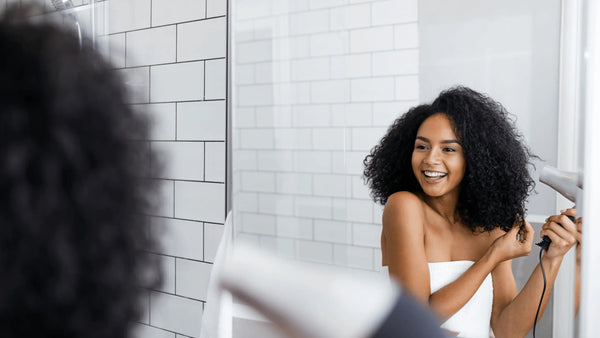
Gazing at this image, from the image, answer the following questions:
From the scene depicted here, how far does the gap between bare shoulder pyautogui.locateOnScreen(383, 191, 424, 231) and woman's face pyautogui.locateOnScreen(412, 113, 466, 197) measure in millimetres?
32

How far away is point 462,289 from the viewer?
0.73 meters

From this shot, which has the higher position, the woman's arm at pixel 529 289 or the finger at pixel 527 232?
the finger at pixel 527 232

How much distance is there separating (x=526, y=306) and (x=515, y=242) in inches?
4.1

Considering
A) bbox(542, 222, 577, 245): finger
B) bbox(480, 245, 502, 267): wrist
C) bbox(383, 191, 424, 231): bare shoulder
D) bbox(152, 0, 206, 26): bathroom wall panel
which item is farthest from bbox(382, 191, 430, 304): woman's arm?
bbox(152, 0, 206, 26): bathroom wall panel

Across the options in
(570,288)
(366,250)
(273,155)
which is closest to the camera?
(570,288)

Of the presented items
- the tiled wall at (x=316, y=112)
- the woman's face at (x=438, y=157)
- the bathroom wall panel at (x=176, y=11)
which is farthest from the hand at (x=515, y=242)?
the bathroom wall panel at (x=176, y=11)

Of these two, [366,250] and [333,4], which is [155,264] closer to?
[366,250]

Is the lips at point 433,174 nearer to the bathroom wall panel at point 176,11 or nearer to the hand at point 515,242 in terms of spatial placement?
the hand at point 515,242

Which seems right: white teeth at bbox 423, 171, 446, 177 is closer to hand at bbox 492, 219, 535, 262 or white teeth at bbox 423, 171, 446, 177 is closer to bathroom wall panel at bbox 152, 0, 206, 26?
hand at bbox 492, 219, 535, 262

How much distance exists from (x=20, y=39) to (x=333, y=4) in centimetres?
78

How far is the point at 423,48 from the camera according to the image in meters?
0.80

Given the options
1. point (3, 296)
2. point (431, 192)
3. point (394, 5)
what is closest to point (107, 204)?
point (3, 296)

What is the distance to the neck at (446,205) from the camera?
77 centimetres

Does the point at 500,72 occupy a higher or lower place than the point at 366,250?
higher
